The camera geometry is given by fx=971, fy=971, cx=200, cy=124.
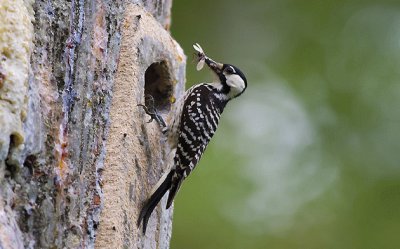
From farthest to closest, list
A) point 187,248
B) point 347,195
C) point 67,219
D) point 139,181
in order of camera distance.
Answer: point 347,195 → point 187,248 → point 139,181 → point 67,219

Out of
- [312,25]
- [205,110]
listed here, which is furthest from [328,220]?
[205,110]

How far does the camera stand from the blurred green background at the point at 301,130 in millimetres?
6316

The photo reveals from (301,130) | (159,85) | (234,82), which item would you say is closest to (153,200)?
(159,85)

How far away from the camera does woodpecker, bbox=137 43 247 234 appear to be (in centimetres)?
378

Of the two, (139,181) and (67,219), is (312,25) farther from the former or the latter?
(67,219)

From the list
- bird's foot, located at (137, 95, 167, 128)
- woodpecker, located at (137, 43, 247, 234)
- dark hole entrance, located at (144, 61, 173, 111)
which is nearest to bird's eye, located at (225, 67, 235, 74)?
woodpecker, located at (137, 43, 247, 234)

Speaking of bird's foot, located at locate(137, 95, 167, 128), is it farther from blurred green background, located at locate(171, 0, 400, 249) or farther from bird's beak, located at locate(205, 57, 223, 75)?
blurred green background, located at locate(171, 0, 400, 249)

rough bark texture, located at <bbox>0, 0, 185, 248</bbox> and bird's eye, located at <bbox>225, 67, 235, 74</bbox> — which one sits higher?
bird's eye, located at <bbox>225, 67, 235, 74</bbox>

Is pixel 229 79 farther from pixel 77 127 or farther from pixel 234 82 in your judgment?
pixel 77 127

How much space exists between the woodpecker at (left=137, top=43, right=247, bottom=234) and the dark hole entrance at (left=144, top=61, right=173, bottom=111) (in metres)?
0.10

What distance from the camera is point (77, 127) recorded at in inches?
131

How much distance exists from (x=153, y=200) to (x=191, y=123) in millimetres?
564

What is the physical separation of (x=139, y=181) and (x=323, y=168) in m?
3.11

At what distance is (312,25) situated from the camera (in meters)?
6.81
